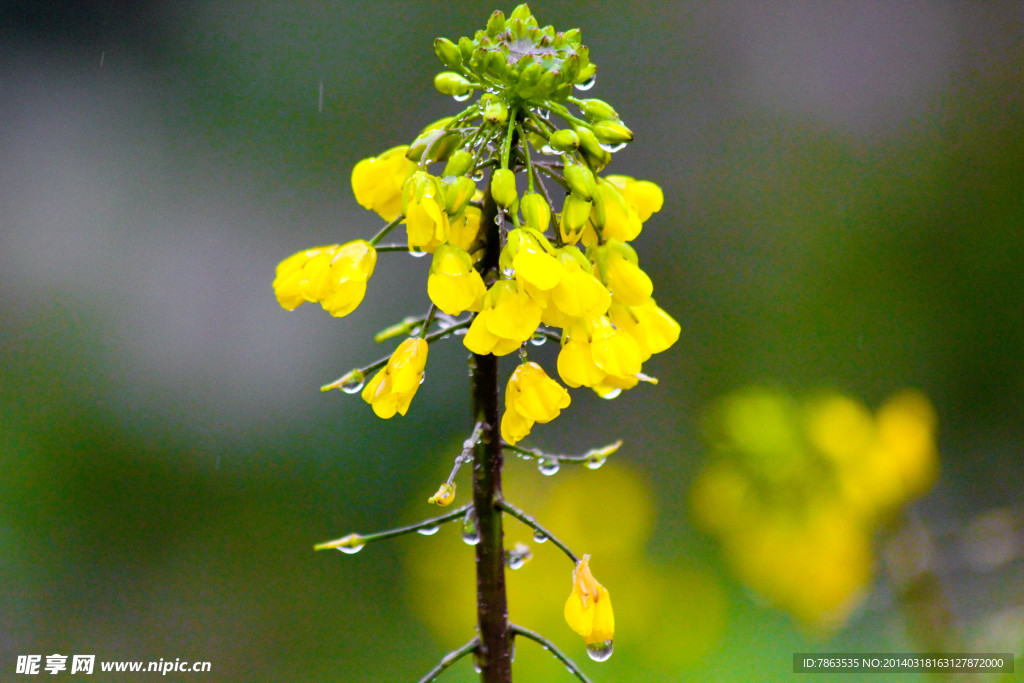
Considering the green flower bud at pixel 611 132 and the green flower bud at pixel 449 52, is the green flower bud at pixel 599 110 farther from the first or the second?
the green flower bud at pixel 449 52

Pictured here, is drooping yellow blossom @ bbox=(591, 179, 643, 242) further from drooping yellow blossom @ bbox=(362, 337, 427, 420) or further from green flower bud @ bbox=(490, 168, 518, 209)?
drooping yellow blossom @ bbox=(362, 337, 427, 420)

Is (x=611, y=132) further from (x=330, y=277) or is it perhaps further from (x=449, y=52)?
(x=330, y=277)

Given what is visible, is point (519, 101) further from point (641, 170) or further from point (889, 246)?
point (889, 246)

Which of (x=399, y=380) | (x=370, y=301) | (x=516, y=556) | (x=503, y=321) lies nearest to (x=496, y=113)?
(x=503, y=321)

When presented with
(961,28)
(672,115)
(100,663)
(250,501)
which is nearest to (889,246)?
(672,115)

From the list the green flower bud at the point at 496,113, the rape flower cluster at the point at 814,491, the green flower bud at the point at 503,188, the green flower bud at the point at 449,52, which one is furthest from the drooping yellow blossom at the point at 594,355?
the rape flower cluster at the point at 814,491

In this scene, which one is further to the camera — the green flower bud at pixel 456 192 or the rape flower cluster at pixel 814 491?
the rape flower cluster at pixel 814 491

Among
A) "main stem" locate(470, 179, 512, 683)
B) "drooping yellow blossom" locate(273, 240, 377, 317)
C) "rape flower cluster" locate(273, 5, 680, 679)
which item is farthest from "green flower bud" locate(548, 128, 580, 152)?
"drooping yellow blossom" locate(273, 240, 377, 317)
